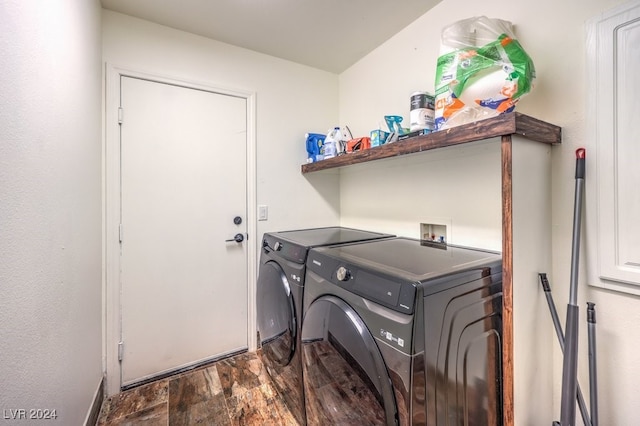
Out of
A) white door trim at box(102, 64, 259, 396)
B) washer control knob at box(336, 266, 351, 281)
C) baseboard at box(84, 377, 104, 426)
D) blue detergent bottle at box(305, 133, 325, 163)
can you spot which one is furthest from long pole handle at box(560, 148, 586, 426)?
white door trim at box(102, 64, 259, 396)

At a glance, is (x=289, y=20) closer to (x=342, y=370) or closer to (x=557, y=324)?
(x=342, y=370)

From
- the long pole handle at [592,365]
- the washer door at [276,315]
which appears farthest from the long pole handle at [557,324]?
the washer door at [276,315]

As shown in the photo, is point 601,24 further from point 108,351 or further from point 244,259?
point 108,351

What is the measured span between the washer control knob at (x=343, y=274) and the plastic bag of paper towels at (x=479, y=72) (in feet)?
2.42

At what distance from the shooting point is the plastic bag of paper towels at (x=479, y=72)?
99cm

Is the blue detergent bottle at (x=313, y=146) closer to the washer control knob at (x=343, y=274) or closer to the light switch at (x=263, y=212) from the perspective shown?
the light switch at (x=263, y=212)

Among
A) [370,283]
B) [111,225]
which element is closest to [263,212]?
[111,225]

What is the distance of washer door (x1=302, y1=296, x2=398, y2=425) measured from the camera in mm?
856

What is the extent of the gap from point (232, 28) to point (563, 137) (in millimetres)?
2012

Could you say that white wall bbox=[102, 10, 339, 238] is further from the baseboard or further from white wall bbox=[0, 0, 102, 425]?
the baseboard

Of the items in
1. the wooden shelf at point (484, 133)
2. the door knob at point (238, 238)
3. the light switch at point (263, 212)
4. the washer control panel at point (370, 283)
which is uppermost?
the wooden shelf at point (484, 133)

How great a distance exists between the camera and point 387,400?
822 mm

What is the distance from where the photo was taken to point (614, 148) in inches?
38.1

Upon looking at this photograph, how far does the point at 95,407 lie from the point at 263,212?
152cm
